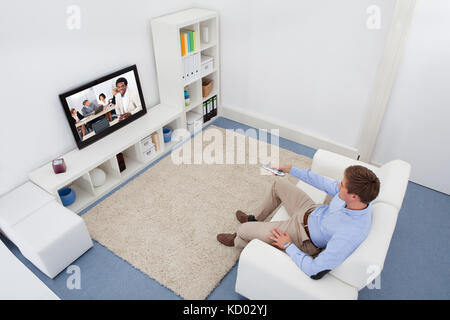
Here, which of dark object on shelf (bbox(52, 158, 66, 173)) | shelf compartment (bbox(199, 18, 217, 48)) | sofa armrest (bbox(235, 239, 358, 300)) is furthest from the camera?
shelf compartment (bbox(199, 18, 217, 48))

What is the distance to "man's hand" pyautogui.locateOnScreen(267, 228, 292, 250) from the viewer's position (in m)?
2.19

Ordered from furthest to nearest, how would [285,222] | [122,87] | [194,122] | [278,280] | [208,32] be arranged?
1. [194,122]
2. [208,32]
3. [122,87]
4. [285,222]
5. [278,280]

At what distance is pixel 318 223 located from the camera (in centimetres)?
215

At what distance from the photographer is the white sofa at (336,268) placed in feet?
5.96

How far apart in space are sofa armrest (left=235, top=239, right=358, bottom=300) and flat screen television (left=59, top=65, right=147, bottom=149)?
2026 mm

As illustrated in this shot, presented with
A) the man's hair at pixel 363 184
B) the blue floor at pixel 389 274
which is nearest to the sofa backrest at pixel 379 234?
the man's hair at pixel 363 184

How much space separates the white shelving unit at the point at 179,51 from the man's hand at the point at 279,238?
2155 millimetres

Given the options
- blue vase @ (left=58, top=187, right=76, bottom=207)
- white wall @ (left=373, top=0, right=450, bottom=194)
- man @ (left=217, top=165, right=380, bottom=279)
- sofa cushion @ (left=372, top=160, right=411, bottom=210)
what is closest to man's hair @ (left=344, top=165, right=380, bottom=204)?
man @ (left=217, top=165, right=380, bottom=279)

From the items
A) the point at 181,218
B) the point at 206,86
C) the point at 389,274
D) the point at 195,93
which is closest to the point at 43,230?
the point at 181,218

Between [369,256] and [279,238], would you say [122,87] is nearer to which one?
[279,238]

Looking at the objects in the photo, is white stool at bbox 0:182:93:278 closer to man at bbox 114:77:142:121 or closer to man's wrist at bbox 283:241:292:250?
man at bbox 114:77:142:121

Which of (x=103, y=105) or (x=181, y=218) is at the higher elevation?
(x=103, y=105)

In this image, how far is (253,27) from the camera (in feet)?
12.4

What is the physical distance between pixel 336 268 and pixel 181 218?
61.6 inches
